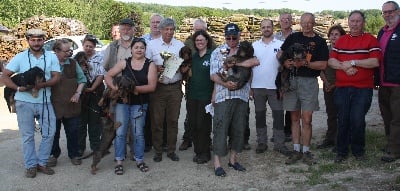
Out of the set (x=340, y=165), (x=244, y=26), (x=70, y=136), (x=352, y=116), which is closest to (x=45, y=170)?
(x=70, y=136)

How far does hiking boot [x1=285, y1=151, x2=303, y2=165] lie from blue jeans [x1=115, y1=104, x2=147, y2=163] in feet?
6.60

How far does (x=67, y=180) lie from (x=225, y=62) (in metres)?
2.50

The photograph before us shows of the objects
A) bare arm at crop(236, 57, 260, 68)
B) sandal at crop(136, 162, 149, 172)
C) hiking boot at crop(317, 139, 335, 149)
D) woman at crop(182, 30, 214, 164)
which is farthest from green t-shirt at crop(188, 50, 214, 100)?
hiking boot at crop(317, 139, 335, 149)

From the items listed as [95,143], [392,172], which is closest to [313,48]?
[392,172]

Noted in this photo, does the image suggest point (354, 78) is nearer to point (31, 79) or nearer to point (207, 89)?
point (207, 89)

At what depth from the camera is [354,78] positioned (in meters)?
6.12

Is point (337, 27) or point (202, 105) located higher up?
point (337, 27)

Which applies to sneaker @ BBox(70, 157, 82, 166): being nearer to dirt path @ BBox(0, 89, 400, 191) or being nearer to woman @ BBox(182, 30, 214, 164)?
dirt path @ BBox(0, 89, 400, 191)

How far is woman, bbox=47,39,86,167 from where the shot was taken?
6.29 m

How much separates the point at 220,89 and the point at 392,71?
233 centimetres

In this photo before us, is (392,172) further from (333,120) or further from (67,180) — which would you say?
(67,180)

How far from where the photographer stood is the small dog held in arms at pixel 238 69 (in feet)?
19.4

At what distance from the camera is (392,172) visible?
5.79 meters

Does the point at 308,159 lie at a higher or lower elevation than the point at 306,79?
lower
